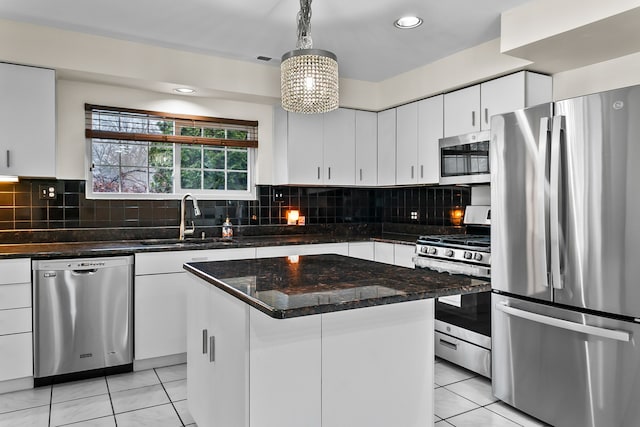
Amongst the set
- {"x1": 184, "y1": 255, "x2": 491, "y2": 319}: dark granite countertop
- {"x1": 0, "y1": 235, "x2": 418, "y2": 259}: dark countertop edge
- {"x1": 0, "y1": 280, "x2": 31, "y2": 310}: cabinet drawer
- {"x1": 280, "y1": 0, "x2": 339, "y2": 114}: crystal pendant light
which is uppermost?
{"x1": 280, "y1": 0, "x2": 339, "y2": 114}: crystal pendant light

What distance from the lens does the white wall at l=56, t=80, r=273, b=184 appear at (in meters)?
3.61

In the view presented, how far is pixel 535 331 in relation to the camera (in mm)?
2561

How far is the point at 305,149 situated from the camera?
14.4 feet

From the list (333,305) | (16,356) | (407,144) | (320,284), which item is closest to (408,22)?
(407,144)

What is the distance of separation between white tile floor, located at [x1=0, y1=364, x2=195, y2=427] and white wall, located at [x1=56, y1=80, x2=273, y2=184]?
5.36 ft

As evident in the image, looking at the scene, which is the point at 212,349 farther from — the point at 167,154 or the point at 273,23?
the point at 167,154

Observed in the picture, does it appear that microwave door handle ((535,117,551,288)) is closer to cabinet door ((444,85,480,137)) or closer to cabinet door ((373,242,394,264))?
cabinet door ((444,85,480,137))

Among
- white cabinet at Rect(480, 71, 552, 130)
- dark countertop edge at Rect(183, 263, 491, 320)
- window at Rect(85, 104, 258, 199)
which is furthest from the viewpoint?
window at Rect(85, 104, 258, 199)

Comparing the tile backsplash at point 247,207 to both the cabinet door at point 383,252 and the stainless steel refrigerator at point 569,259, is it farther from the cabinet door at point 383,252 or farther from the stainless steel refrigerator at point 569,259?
the stainless steel refrigerator at point 569,259

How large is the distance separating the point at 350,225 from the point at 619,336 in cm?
311

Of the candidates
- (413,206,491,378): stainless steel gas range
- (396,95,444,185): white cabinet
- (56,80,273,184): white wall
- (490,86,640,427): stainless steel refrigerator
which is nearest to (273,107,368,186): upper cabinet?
(396,95,444,185): white cabinet

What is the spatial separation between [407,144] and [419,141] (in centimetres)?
17

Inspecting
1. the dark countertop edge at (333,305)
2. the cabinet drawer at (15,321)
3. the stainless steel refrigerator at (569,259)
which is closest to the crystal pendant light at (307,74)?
the dark countertop edge at (333,305)

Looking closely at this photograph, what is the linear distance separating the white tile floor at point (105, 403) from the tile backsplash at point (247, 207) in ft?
4.28
